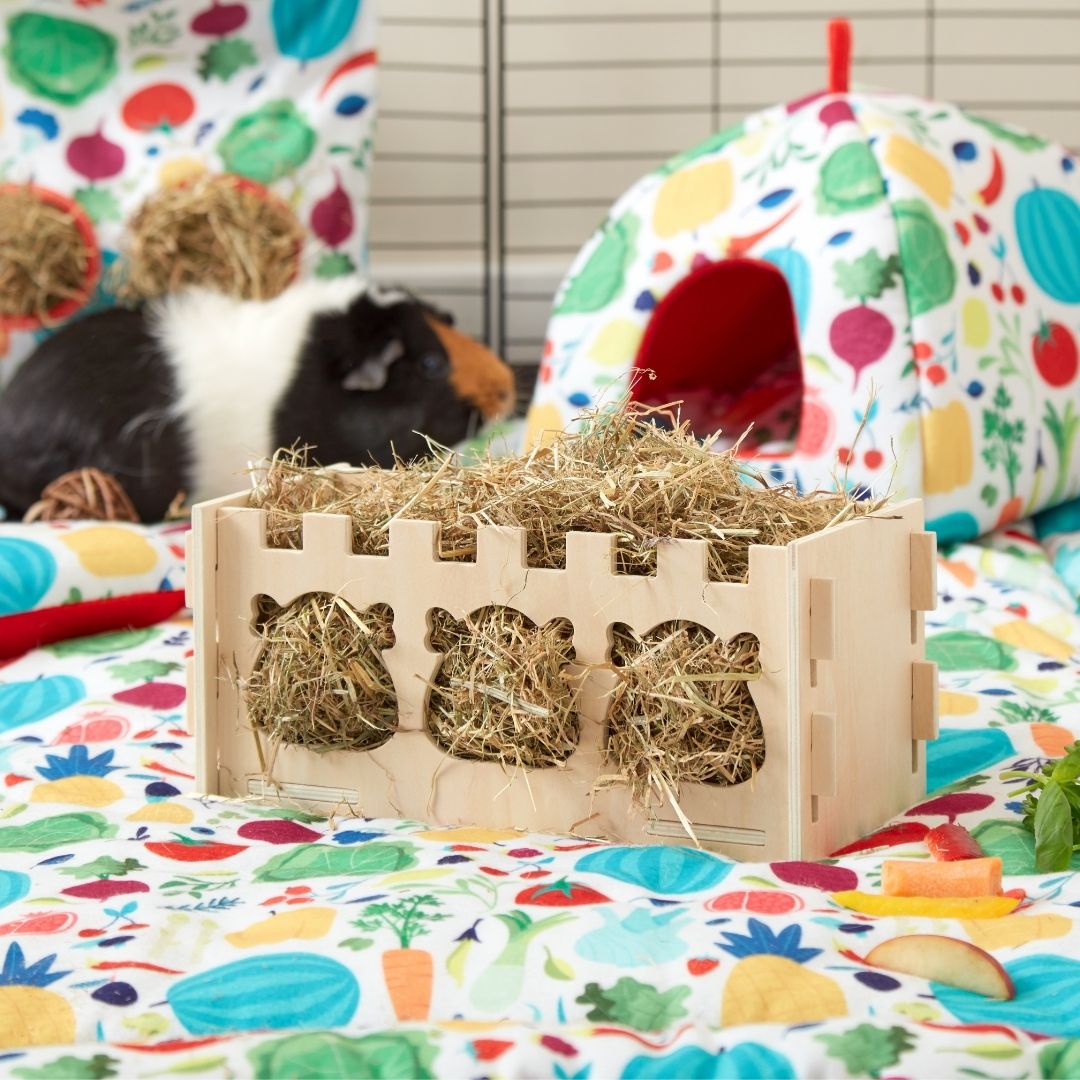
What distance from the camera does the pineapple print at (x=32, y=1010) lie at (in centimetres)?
91

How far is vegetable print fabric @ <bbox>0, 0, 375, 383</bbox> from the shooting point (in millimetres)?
2730

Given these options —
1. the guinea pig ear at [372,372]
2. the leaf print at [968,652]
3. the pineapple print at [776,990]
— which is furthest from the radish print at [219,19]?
the pineapple print at [776,990]

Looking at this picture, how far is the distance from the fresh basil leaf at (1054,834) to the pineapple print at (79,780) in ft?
2.65

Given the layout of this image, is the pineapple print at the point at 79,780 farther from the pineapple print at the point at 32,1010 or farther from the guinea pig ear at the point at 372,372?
the guinea pig ear at the point at 372,372

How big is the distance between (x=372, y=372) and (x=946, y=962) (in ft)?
5.53

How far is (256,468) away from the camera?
4.66 feet

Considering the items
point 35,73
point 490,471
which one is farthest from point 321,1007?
point 35,73

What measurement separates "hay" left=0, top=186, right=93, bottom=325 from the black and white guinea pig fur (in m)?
0.16

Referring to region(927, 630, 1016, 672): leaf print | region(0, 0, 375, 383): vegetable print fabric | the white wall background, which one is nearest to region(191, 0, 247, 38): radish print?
region(0, 0, 375, 383): vegetable print fabric

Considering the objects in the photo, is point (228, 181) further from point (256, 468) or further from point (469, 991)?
point (469, 991)

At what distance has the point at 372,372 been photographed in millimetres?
2463

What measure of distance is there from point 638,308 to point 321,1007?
1615 mm

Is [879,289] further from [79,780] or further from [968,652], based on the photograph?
[79,780]

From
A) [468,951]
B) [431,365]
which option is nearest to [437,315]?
[431,365]
